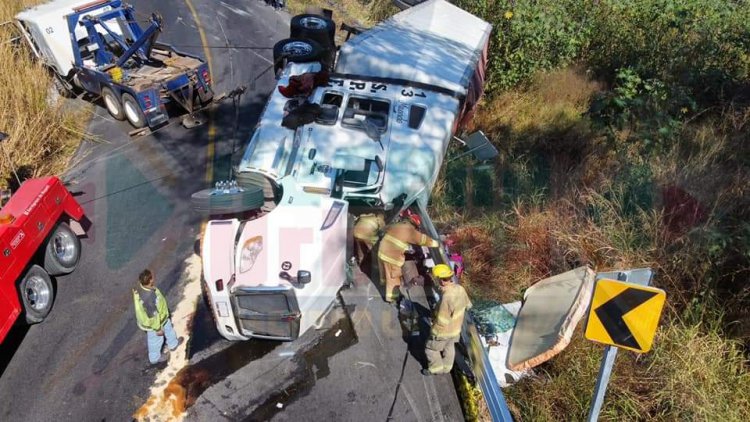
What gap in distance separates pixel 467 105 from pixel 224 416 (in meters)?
6.84

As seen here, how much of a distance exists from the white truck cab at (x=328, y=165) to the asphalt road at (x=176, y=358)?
0.57 metres

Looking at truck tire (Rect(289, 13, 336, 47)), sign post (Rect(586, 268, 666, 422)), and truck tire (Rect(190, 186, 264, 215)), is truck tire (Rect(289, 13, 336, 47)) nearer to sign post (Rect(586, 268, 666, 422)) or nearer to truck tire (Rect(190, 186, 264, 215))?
truck tire (Rect(190, 186, 264, 215))

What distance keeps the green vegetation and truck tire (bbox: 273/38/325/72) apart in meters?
3.43

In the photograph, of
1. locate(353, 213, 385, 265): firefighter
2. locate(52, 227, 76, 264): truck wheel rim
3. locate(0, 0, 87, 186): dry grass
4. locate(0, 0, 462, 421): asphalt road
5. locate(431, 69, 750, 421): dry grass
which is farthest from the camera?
locate(0, 0, 87, 186): dry grass

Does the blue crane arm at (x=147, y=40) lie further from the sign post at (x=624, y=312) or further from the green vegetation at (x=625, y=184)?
the sign post at (x=624, y=312)

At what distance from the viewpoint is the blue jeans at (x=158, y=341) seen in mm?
6464

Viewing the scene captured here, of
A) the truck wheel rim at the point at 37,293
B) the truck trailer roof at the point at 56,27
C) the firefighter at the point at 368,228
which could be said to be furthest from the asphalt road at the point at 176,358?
the truck trailer roof at the point at 56,27

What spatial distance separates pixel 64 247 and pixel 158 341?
2.73m

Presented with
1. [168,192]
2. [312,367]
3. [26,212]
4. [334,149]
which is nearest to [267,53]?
[168,192]

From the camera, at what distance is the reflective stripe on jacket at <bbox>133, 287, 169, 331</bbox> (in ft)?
20.0

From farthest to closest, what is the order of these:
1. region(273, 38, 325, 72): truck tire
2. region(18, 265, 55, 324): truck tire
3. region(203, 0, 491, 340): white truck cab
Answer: region(273, 38, 325, 72): truck tire, region(18, 265, 55, 324): truck tire, region(203, 0, 491, 340): white truck cab

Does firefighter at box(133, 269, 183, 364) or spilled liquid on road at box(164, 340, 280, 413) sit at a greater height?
firefighter at box(133, 269, 183, 364)

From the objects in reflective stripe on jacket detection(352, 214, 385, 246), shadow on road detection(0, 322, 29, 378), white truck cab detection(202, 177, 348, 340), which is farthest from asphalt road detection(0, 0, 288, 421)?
reflective stripe on jacket detection(352, 214, 385, 246)

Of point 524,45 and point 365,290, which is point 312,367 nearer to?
point 365,290
